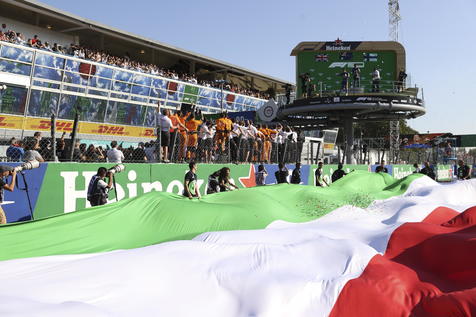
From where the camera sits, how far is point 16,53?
18062 mm

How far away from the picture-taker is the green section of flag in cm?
414

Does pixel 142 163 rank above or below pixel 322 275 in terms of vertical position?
above

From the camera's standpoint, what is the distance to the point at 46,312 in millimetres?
2561

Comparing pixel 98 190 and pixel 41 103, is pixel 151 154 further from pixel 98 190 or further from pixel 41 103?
pixel 41 103

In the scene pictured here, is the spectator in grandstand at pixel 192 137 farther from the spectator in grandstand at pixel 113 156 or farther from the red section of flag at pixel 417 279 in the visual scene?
the red section of flag at pixel 417 279

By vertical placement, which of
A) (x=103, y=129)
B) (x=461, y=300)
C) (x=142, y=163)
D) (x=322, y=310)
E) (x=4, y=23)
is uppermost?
(x=4, y=23)

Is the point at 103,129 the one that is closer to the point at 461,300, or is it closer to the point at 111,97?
the point at 111,97

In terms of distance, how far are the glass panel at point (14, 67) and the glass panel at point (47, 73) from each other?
2.84 ft

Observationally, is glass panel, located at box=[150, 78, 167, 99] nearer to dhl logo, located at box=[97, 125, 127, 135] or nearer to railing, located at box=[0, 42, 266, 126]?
railing, located at box=[0, 42, 266, 126]

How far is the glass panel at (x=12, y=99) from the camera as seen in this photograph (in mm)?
16828

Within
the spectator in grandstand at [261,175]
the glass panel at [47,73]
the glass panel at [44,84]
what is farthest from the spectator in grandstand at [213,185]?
the glass panel at [47,73]

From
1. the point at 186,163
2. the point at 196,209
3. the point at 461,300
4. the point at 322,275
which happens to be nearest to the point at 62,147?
the point at 186,163

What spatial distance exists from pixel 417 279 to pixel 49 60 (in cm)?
1928

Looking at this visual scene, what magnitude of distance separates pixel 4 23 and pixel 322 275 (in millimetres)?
27282
